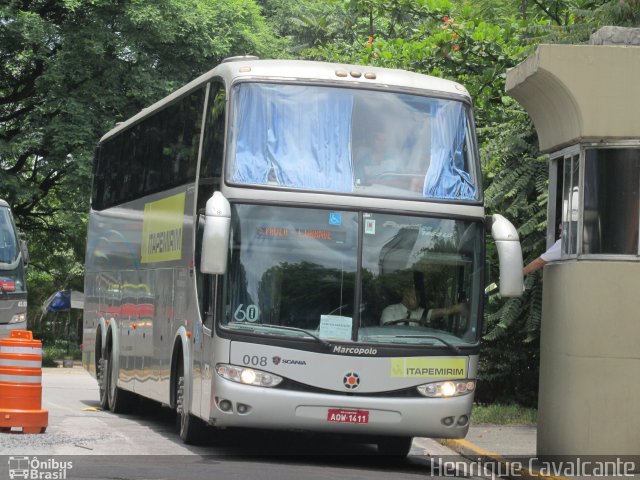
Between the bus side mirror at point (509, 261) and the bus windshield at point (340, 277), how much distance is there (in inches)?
18.2

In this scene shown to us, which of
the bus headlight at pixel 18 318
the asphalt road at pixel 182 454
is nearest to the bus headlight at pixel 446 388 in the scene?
the asphalt road at pixel 182 454

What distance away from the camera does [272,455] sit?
521 inches

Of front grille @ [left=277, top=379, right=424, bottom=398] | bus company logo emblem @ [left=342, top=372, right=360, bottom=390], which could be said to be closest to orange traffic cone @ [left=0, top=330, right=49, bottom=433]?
front grille @ [left=277, top=379, right=424, bottom=398]

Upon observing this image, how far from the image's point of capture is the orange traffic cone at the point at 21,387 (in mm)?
13562

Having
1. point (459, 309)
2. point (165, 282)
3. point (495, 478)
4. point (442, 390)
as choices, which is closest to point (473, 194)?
point (459, 309)

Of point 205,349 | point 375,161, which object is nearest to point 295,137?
point 375,161

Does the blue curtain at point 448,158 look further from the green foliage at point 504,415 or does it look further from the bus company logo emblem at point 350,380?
the green foliage at point 504,415

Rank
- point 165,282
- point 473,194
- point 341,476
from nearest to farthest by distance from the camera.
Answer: point 341,476
point 473,194
point 165,282

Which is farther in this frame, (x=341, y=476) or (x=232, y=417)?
(x=232, y=417)

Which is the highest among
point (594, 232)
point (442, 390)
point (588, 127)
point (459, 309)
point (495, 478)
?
point (588, 127)

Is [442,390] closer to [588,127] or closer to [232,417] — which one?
[232,417]

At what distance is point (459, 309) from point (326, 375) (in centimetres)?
148

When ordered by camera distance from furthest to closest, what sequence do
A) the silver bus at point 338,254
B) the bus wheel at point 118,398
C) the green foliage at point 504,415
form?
the bus wheel at point 118,398 → the green foliage at point 504,415 → the silver bus at point 338,254

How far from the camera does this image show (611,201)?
12.4 metres
